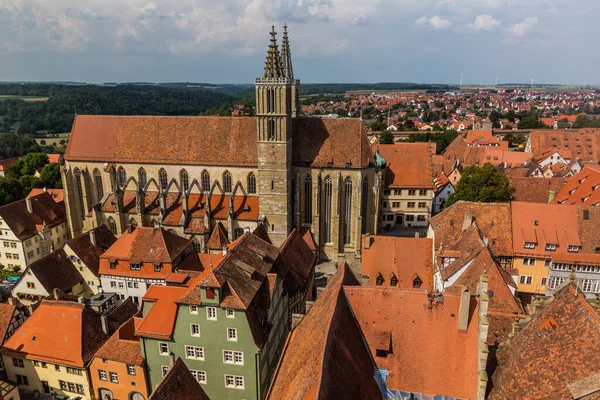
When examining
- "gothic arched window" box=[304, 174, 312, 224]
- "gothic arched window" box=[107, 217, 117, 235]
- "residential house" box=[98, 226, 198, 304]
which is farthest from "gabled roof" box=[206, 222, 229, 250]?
"gothic arched window" box=[107, 217, 117, 235]

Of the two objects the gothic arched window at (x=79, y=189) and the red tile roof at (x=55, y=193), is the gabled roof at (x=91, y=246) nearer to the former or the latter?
the gothic arched window at (x=79, y=189)

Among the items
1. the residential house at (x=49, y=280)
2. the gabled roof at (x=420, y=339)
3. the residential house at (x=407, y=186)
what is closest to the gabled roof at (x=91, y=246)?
the residential house at (x=49, y=280)

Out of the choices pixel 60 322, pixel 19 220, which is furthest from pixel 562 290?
pixel 19 220

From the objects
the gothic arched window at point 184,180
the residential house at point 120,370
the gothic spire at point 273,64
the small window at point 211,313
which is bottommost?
the residential house at point 120,370

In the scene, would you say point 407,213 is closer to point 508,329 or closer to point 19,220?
point 508,329

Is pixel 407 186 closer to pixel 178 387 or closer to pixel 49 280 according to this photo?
pixel 49 280
